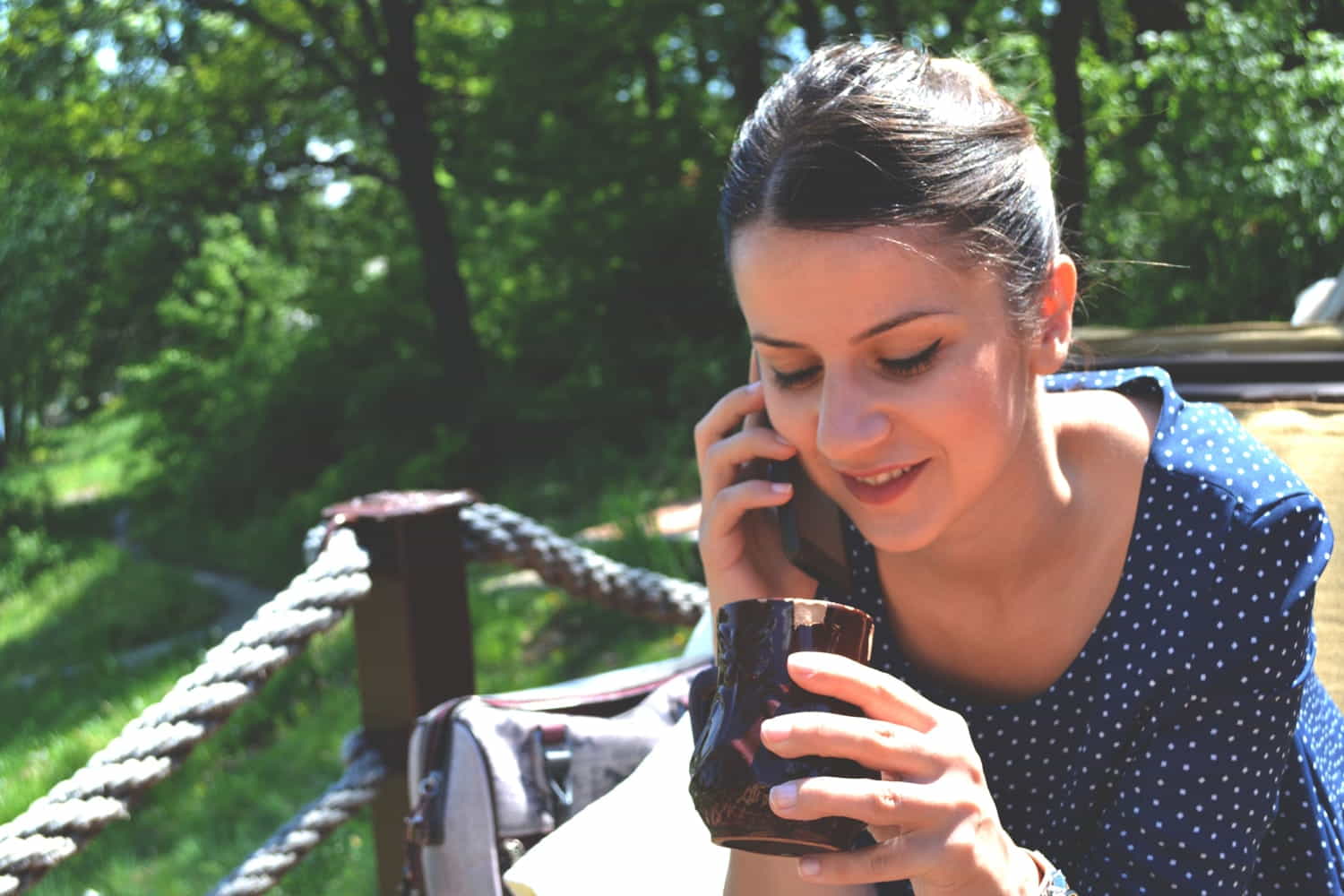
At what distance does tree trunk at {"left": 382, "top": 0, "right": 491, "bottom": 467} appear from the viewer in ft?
36.1

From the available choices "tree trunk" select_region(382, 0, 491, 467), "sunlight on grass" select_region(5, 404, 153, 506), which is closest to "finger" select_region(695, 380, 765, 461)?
"tree trunk" select_region(382, 0, 491, 467)

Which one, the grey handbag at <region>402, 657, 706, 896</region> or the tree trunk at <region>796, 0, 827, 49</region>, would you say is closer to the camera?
the grey handbag at <region>402, 657, 706, 896</region>

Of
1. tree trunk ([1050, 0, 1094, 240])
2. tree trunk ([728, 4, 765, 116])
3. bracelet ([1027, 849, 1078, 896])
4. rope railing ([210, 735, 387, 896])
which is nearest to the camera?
bracelet ([1027, 849, 1078, 896])

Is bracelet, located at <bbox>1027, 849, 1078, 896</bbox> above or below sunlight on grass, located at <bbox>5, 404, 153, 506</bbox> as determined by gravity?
above

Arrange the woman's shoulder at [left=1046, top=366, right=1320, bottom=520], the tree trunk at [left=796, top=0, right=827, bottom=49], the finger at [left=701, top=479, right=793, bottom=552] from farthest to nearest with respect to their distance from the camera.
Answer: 1. the tree trunk at [left=796, top=0, right=827, bottom=49]
2. the finger at [left=701, top=479, right=793, bottom=552]
3. the woman's shoulder at [left=1046, top=366, right=1320, bottom=520]

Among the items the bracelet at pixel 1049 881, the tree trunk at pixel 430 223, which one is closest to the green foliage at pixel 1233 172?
the bracelet at pixel 1049 881

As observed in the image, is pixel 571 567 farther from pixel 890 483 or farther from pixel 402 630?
pixel 890 483

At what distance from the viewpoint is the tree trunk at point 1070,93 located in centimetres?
668

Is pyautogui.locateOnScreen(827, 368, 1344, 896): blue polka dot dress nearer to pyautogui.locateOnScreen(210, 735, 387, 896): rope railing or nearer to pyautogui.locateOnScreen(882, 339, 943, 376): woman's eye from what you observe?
pyautogui.locateOnScreen(882, 339, 943, 376): woman's eye

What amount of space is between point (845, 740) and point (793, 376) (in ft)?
1.71

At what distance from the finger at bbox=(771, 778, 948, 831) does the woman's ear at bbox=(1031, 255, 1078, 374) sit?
0.64 metres

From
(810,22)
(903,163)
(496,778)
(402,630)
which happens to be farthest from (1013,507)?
(810,22)

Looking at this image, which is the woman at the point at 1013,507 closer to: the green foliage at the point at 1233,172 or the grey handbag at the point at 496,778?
the grey handbag at the point at 496,778

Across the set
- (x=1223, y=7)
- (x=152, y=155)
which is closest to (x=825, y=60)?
(x=1223, y=7)
